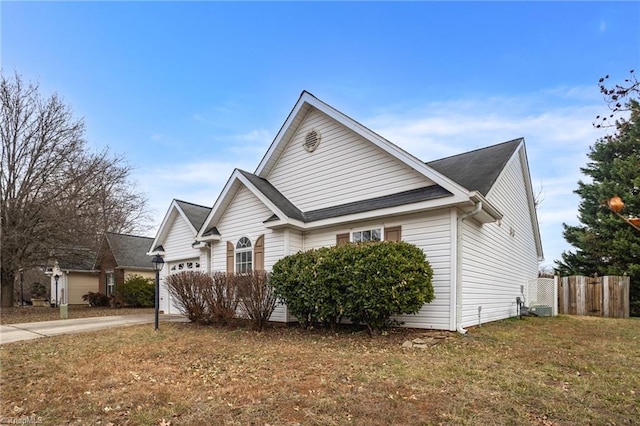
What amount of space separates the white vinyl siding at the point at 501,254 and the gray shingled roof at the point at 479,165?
0.47 metres

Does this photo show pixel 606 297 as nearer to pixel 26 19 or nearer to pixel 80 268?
pixel 26 19

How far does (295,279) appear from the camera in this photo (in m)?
8.95

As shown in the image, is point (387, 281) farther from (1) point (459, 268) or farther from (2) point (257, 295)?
(2) point (257, 295)

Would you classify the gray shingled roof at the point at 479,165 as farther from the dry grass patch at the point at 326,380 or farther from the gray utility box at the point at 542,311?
the gray utility box at the point at 542,311

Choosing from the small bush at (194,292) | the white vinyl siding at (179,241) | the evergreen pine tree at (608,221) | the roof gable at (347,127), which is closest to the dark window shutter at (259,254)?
the small bush at (194,292)

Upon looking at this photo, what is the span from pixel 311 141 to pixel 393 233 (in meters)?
4.40

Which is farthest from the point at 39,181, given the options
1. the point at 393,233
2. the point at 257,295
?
the point at 393,233

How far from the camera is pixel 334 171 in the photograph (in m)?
11.5

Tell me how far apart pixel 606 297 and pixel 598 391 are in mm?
13464

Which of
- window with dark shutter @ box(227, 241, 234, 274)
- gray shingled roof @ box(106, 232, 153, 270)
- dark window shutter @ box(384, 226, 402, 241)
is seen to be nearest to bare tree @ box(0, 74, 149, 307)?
gray shingled roof @ box(106, 232, 153, 270)

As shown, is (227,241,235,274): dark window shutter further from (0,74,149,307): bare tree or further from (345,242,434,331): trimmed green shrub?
(0,74,149,307): bare tree

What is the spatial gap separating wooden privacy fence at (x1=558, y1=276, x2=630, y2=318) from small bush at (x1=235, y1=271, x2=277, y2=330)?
13.7 meters

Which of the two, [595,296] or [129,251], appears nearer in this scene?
[595,296]

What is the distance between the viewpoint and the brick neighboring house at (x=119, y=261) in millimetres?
22719
